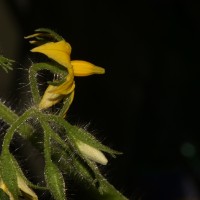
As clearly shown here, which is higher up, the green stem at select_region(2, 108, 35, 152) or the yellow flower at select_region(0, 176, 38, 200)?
the green stem at select_region(2, 108, 35, 152)

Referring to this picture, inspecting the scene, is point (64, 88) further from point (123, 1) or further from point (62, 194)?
point (123, 1)

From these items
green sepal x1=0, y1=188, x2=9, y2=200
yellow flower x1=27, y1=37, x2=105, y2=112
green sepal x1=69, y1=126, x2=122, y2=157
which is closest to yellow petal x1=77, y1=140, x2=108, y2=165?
green sepal x1=69, y1=126, x2=122, y2=157

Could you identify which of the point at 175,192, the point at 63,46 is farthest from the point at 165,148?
the point at 63,46

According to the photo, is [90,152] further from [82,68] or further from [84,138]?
[82,68]

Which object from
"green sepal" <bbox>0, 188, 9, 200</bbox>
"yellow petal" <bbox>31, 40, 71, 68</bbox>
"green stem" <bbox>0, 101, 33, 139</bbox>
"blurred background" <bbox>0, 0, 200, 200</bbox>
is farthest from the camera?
"blurred background" <bbox>0, 0, 200, 200</bbox>

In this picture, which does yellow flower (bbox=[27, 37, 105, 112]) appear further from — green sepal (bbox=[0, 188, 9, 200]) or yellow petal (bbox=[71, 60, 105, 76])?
green sepal (bbox=[0, 188, 9, 200])

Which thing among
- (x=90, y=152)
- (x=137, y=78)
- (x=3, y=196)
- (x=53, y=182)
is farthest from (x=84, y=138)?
(x=137, y=78)

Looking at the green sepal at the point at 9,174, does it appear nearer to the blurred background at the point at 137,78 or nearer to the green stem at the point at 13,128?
the green stem at the point at 13,128
